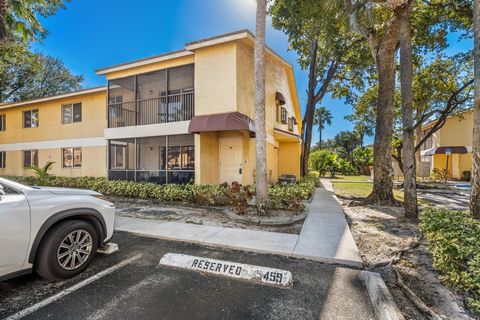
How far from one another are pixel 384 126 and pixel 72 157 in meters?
18.3

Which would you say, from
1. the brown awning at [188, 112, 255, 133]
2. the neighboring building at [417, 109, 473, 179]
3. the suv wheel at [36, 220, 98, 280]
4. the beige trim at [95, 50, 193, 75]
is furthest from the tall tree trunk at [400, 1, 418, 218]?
the neighboring building at [417, 109, 473, 179]

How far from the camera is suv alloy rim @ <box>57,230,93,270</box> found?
3438 mm

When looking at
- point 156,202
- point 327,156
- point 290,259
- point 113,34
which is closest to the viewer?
point 290,259

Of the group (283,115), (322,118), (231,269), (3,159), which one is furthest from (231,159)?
(322,118)

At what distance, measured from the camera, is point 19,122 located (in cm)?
1711

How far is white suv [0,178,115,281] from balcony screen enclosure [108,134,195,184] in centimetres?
672

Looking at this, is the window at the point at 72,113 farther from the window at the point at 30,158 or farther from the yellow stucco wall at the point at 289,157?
the yellow stucco wall at the point at 289,157

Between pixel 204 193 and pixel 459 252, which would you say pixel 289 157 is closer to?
pixel 204 193

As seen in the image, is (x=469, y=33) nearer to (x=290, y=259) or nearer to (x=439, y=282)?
(x=439, y=282)

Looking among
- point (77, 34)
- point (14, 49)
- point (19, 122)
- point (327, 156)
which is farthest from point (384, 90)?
point (77, 34)

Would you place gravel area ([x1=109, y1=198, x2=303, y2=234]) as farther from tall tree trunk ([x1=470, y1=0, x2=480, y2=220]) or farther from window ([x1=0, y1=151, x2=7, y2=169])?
window ([x1=0, y1=151, x2=7, y2=169])

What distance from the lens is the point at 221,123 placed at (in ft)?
30.4

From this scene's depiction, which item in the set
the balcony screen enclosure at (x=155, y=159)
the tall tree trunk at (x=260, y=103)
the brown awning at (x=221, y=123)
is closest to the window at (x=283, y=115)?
the brown awning at (x=221, y=123)

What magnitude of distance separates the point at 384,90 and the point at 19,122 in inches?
941
